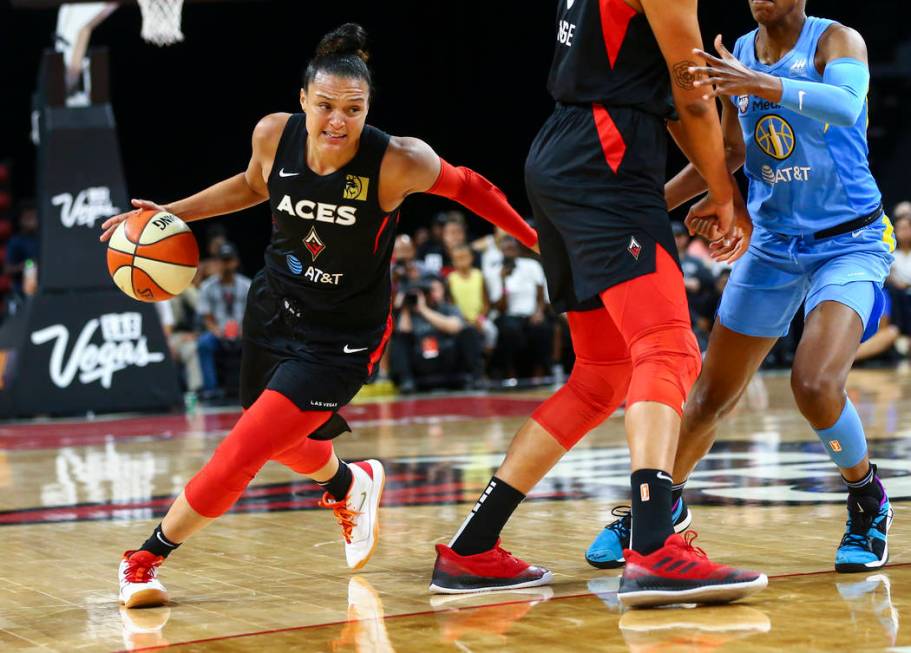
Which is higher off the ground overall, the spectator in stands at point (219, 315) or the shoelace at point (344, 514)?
the shoelace at point (344, 514)

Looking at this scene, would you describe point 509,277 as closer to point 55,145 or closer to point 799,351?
point 55,145

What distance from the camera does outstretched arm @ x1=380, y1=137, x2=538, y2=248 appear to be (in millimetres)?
4461

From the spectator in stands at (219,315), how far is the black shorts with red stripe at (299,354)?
9.39m

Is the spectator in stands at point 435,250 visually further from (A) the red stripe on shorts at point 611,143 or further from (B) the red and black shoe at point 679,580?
(B) the red and black shoe at point 679,580

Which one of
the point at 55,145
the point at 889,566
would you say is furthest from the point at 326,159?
the point at 55,145

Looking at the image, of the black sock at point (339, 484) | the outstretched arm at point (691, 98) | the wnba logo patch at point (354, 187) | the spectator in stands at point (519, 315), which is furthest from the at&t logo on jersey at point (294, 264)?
the spectator in stands at point (519, 315)

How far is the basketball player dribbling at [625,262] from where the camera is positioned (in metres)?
3.78

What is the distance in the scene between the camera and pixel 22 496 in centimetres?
717

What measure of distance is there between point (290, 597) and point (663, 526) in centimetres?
119

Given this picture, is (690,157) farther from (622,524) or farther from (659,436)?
(622,524)

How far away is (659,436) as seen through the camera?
381cm

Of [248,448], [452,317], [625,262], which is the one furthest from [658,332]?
[452,317]

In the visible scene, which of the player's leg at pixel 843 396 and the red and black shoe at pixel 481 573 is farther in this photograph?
the player's leg at pixel 843 396

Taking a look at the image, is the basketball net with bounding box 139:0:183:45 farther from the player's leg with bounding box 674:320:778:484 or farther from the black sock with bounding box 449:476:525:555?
the black sock with bounding box 449:476:525:555
